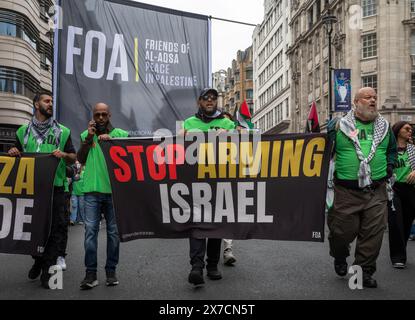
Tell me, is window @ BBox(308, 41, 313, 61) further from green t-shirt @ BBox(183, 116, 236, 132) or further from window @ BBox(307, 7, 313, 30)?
green t-shirt @ BBox(183, 116, 236, 132)

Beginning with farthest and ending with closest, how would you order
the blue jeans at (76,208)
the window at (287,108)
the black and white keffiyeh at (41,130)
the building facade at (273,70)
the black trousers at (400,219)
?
1. the building facade at (273,70)
2. the window at (287,108)
3. the blue jeans at (76,208)
4. the black trousers at (400,219)
5. the black and white keffiyeh at (41,130)

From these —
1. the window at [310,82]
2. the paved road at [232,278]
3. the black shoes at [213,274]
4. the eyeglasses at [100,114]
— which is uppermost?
the window at [310,82]

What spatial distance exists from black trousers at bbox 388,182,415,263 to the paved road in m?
0.23

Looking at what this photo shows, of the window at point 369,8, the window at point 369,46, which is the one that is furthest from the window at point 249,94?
the window at point 369,8

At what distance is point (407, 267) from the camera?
20.8 feet

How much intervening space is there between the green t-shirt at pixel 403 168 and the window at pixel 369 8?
35463mm

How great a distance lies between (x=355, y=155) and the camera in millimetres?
5270

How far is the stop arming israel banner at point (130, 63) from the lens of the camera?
6660 mm

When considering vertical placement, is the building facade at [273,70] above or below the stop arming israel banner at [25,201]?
above

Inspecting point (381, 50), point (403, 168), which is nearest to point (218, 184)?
point (403, 168)

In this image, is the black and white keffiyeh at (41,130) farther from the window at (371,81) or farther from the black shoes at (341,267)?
the window at (371,81)

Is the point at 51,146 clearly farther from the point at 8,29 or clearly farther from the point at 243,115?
the point at 8,29

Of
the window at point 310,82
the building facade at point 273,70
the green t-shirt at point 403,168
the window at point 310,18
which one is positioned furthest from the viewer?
the building facade at point 273,70
